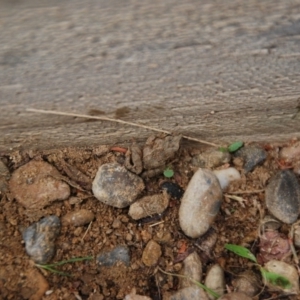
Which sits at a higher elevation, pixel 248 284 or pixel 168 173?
pixel 168 173

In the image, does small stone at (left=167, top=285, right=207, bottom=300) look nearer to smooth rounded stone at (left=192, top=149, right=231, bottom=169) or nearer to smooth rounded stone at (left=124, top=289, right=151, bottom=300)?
smooth rounded stone at (left=124, top=289, right=151, bottom=300)

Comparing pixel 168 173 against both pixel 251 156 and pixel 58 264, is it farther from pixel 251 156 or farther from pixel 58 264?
pixel 58 264

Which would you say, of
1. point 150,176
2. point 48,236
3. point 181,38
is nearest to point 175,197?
point 150,176

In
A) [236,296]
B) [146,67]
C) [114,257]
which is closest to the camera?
[146,67]

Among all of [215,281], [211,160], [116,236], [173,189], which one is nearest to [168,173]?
[173,189]

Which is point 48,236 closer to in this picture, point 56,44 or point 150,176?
point 150,176

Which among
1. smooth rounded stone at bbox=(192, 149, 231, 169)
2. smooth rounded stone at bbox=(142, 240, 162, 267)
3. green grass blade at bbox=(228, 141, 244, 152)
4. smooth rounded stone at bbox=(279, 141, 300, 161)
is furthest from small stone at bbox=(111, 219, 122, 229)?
smooth rounded stone at bbox=(279, 141, 300, 161)

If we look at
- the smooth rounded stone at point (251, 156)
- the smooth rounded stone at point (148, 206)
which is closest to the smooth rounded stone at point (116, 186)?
the smooth rounded stone at point (148, 206)
